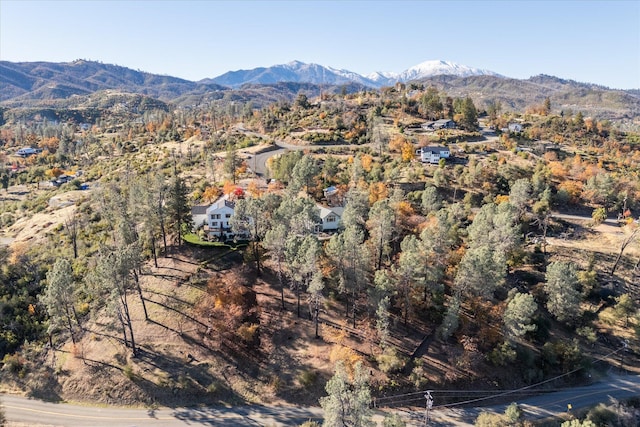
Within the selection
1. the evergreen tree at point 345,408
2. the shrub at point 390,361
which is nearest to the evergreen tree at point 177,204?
the shrub at point 390,361

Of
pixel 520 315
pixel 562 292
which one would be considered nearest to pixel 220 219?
pixel 520 315

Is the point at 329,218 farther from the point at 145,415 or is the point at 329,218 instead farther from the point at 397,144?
the point at 397,144

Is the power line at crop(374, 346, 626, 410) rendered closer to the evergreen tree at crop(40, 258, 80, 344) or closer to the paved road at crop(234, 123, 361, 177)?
the evergreen tree at crop(40, 258, 80, 344)

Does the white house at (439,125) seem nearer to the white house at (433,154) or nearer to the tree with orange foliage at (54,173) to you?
the white house at (433,154)

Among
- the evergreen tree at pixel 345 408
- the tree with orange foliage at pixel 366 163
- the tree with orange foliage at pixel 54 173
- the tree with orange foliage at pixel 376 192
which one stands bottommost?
the evergreen tree at pixel 345 408

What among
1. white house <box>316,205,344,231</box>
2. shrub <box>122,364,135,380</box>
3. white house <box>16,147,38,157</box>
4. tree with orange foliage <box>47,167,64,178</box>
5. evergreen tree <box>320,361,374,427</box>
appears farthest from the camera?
white house <box>16,147,38,157</box>

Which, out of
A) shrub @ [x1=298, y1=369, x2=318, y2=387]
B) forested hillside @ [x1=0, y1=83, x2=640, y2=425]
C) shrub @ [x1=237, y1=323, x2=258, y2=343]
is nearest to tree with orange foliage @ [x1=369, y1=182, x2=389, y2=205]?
forested hillside @ [x1=0, y1=83, x2=640, y2=425]
